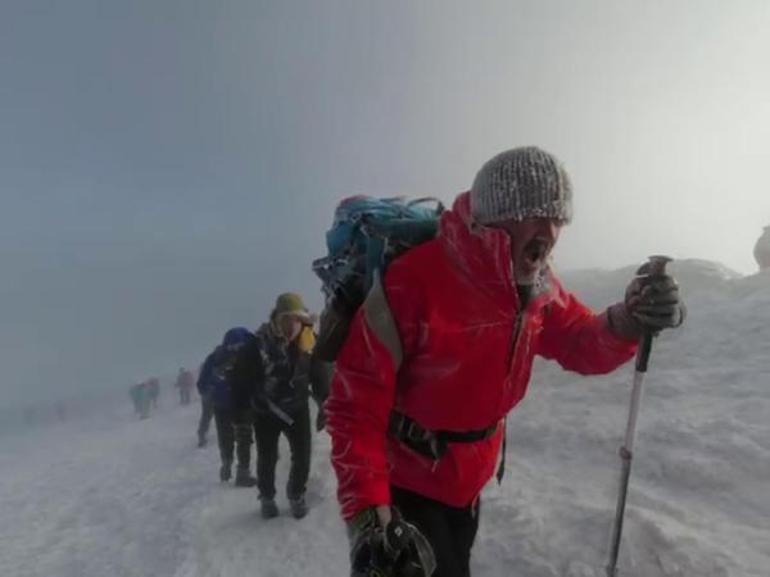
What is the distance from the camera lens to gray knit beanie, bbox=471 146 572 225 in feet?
8.31

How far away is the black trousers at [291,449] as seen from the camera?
746 centimetres

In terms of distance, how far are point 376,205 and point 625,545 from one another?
3545 mm

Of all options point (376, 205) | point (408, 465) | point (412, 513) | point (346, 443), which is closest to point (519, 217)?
point (376, 205)

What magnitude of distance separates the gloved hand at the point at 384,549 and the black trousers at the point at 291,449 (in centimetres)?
512

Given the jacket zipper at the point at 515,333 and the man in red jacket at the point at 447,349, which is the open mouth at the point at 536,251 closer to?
the man in red jacket at the point at 447,349

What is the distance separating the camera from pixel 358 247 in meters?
2.91

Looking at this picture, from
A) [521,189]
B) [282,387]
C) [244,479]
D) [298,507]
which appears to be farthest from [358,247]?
[244,479]

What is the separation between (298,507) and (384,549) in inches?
213

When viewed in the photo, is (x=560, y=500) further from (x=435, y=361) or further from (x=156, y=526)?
(x=156, y=526)

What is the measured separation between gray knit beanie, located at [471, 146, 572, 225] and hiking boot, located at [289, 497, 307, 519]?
18.9ft

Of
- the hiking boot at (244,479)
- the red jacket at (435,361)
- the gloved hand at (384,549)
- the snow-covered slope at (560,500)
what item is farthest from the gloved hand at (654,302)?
the hiking boot at (244,479)

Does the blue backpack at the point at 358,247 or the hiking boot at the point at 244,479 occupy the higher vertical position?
the blue backpack at the point at 358,247

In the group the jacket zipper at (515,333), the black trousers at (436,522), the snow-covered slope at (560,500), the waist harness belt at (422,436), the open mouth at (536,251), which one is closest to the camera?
the open mouth at (536,251)

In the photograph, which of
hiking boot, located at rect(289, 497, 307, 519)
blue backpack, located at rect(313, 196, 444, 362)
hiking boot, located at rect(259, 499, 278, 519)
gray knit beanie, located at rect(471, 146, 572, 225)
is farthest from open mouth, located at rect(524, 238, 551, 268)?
hiking boot, located at rect(259, 499, 278, 519)
